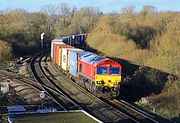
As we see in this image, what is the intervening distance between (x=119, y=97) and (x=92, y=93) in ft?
5.78

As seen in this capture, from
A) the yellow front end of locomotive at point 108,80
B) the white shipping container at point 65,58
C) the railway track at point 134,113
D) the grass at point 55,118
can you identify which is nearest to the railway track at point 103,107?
the railway track at point 134,113

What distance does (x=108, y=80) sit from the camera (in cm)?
2319

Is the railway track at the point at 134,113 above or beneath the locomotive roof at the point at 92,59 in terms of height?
beneath

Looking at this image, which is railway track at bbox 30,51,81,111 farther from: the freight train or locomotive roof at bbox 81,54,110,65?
locomotive roof at bbox 81,54,110,65

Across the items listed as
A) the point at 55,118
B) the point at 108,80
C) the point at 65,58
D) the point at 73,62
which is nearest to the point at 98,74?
the point at 108,80

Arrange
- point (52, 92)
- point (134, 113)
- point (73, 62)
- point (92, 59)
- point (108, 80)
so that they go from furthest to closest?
point (73, 62) < point (52, 92) < point (92, 59) < point (108, 80) < point (134, 113)

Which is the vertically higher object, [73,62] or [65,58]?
[73,62]

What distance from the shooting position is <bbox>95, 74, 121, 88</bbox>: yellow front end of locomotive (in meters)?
23.0

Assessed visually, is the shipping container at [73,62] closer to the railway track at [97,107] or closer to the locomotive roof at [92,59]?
the railway track at [97,107]

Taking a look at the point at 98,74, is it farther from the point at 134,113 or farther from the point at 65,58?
the point at 65,58

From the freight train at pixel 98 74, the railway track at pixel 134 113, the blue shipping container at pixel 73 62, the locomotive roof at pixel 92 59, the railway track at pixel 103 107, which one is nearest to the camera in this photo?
the railway track at pixel 134 113

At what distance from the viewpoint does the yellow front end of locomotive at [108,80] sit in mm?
23016

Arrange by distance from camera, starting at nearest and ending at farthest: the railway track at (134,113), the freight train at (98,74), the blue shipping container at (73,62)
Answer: the railway track at (134,113) < the freight train at (98,74) < the blue shipping container at (73,62)

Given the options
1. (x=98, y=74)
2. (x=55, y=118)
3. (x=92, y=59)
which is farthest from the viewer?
(x=92, y=59)
